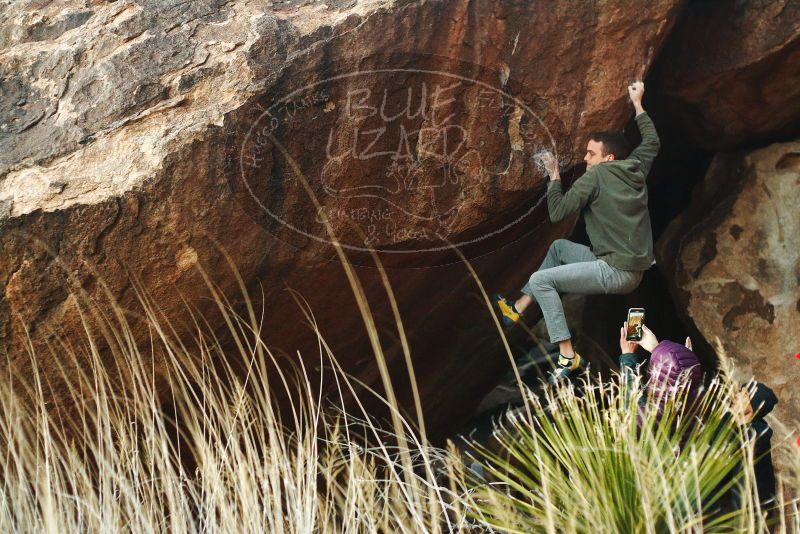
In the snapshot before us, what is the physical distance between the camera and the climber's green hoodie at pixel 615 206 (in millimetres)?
4004

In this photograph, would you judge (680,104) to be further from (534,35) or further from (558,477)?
(558,477)

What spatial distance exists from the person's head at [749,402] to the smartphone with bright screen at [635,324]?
441mm

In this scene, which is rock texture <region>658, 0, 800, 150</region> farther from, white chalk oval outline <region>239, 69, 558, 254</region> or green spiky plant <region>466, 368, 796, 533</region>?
green spiky plant <region>466, 368, 796, 533</region>

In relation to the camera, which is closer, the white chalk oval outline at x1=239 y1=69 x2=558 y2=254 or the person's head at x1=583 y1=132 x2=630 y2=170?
the white chalk oval outline at x1=239 y1=69 x2=558 y2=254

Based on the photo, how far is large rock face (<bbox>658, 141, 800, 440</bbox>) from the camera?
478 centimetres

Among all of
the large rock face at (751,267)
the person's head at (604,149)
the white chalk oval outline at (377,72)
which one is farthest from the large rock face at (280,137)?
the large rock face at (751,267)

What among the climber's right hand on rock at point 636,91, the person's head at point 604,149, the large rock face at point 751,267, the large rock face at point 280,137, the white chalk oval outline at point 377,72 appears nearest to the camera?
the large rock face at point 280,137

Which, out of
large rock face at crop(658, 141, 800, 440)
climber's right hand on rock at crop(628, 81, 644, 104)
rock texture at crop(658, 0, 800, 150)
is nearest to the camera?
climber's right hand on rock at crop(628, 81, 644, 104)

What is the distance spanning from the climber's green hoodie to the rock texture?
1115 mm

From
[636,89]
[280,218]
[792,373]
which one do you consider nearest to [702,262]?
[792,373]

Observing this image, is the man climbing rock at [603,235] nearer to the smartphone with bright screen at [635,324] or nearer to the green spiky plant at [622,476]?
the smartphone with bright screen at [635,324]

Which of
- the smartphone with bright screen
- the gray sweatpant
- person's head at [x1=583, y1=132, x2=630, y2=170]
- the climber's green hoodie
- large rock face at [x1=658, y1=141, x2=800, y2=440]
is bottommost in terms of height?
large rock face at [x1=658, y1=141, x2=800, y2=440]

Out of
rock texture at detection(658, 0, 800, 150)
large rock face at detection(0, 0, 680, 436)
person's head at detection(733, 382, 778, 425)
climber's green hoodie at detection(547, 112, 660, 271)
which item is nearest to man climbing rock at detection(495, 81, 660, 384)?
climber's green hoodie at detection(547, 112, 660, 271)

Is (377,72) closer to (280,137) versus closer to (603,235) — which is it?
(280,137)
